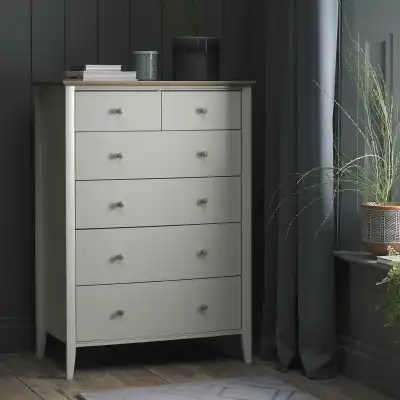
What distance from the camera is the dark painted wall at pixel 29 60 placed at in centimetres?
422

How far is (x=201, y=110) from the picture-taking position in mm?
3947

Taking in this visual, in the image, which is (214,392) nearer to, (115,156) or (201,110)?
(115,156)

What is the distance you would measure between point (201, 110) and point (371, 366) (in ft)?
3.72

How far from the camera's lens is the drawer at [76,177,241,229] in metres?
3.83

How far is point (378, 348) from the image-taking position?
3768 mm

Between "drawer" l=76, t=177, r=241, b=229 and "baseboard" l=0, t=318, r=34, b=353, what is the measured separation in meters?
0.69

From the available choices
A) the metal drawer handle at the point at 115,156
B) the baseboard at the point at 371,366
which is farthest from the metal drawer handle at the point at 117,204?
the baseboard at the point at 371,366

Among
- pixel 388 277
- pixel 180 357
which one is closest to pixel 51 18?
pixel 180 357

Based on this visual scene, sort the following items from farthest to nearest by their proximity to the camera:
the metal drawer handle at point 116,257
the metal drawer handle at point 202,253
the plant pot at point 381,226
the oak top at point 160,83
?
the metal drawer handle at point 202,253, the metal drawer handle at point 116,257, the oak top at point 160,83, the plant pot at point 381,226

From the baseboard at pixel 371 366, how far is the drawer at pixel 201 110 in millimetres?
943

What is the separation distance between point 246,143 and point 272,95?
0.82ft

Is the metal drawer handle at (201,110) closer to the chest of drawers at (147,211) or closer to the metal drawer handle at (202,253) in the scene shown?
the chest of drawers at (147,211)

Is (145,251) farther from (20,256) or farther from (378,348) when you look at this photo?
(378,348)

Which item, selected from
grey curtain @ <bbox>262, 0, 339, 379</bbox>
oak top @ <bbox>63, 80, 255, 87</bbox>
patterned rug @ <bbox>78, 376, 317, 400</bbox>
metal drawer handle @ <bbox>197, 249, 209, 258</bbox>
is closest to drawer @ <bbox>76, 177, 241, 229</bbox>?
metal drawer handle @ <bbox>197, 249, 209, 258</bbox>
